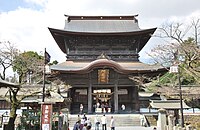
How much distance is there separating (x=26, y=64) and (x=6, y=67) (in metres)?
2.15

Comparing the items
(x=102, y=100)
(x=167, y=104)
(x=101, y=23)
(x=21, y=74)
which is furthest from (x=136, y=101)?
(x=21, y=74)

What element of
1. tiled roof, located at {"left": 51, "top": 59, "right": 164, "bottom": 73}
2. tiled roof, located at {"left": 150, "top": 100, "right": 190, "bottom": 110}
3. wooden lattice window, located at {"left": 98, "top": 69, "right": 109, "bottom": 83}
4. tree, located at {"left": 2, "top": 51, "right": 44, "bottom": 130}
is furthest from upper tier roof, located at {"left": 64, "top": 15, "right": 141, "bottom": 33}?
tree, located at {"left": 2, "top": 51, "right": 44, "bottom": 130}

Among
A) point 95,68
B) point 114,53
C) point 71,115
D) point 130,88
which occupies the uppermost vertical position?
point 114,53

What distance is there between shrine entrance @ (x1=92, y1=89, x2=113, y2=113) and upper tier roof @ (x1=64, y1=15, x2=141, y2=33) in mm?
8578

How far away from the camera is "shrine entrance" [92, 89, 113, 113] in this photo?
1292 inches

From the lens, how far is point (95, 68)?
30031 millimetres

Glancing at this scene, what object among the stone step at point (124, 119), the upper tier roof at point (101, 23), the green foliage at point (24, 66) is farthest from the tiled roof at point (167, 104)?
the green foliage at point (24, 66)

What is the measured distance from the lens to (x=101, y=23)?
38.0m

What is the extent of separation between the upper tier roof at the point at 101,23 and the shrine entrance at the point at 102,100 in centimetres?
858

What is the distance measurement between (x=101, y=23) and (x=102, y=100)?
1162cm

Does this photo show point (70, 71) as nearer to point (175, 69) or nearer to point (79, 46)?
point (79, 46)

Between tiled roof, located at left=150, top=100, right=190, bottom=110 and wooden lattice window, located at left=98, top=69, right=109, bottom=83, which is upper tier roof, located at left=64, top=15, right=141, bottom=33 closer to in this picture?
wooden lattice window, located at left=98, top=69, right=109, bottom=83

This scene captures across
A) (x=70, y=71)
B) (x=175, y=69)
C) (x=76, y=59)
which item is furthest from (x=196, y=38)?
(x=76, y=59)

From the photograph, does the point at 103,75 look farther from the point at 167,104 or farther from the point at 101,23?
the point at 101,23
